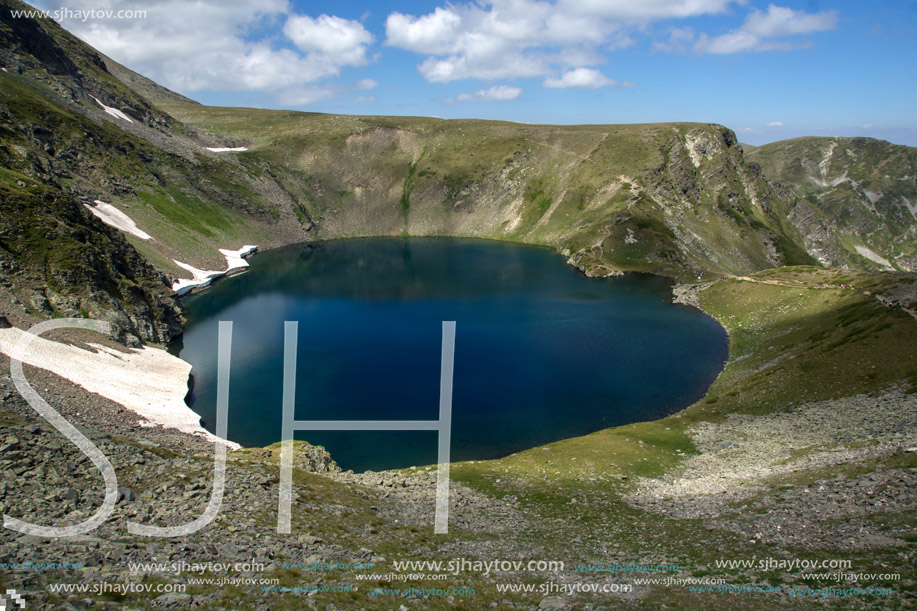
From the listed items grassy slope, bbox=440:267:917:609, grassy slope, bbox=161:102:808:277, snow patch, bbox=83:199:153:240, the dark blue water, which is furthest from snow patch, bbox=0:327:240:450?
grassy slope, bbox=161:102:808:277

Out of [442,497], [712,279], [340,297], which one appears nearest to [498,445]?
[442,497]

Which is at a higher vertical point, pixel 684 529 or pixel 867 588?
pixel 867 588

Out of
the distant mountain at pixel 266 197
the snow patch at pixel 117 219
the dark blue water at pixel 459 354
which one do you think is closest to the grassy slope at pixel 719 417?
the dark blue water at pixel 459 354

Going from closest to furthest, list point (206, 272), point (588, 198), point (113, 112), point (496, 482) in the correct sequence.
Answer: point (496, 482), point (206, 272), point (113, 112), point (588, 198)

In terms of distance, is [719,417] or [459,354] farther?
[459,354]

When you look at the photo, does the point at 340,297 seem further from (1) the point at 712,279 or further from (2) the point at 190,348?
(1) the point at 712,279

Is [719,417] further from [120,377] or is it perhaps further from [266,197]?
[266,197]

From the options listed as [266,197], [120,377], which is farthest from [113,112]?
[120,377]
